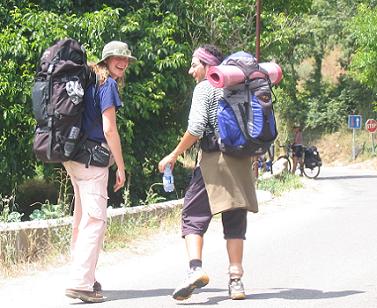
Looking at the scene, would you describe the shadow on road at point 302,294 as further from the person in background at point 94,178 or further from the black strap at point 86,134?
the black strap at point 86,134

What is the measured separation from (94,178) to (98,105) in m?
0.57

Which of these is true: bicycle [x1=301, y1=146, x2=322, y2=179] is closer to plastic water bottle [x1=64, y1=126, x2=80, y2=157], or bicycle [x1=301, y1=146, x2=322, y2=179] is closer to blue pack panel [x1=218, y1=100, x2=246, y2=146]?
blue pack panel [x1=218, y1=100, x2=246, y2=146]

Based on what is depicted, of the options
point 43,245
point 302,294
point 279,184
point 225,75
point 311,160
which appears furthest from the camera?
point 311,160

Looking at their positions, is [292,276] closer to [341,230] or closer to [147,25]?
[341,230]

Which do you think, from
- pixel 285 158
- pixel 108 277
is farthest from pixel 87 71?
pixel 285 158

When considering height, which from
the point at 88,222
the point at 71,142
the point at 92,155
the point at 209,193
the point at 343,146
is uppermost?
the point at 71,142

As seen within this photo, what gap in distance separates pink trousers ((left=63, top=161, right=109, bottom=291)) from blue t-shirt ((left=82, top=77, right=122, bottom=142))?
272 millimetres

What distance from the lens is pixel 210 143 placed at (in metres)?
6.02

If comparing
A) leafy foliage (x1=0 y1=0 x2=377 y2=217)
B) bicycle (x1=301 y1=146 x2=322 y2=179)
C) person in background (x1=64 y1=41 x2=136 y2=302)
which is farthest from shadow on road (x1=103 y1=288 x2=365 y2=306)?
bicycle (x1=301 y1=146 x2=322 y2=179)

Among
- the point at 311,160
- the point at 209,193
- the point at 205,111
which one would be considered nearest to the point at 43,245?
the point at 209,193

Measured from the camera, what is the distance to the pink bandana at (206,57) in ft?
20.5

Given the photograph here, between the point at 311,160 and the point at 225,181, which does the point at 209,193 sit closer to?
the point at 225,181

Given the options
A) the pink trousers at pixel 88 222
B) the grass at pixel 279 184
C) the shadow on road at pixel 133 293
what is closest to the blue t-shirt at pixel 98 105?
the pink trousers at pixel 88 222

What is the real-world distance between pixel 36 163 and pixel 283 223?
19.5 ft
